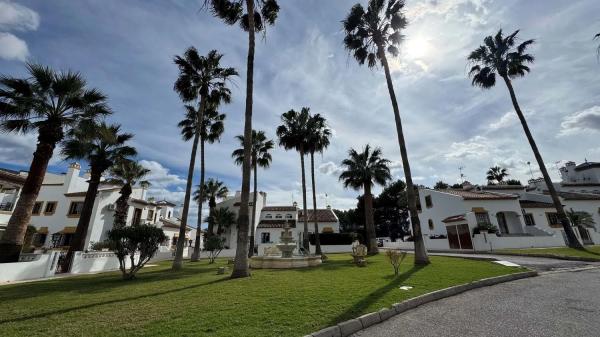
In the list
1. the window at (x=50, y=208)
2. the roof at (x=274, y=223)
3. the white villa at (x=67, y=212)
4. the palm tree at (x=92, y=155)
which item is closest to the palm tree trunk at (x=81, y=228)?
the palm tree at (x=92, y=155)

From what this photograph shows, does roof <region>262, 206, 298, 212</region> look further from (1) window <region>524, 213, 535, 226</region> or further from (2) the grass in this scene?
(2) the grass

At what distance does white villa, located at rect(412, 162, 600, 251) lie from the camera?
77.7 feet

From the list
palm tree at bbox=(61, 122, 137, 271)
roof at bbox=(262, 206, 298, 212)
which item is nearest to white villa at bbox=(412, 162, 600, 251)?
roof at bbox=(262, 206, 298, 212)

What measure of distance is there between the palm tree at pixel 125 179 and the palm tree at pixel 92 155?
10.3ft

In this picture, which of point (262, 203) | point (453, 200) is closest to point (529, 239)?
point (453, 200)

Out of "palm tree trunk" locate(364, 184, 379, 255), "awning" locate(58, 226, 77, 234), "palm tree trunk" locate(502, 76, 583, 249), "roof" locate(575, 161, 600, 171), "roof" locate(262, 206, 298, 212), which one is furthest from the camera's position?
"roof" locate(575, 161, 600, 171)

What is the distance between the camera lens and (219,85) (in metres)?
20.8

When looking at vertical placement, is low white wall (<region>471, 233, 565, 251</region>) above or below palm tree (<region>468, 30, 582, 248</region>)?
below

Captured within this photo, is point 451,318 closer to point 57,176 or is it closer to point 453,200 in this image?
point 453,200

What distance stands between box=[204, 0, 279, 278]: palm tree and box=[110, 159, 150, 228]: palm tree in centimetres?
1595

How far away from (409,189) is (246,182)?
9557 mm

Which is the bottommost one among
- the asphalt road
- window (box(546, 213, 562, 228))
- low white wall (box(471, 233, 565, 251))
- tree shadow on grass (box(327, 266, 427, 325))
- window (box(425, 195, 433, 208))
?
the asphalt road

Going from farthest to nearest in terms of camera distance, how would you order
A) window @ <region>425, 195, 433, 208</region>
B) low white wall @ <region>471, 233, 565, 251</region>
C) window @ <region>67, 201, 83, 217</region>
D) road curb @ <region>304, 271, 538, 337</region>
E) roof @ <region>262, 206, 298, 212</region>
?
roof @ <region>262, 206, 298, 212</region>, window @ <region>425, 195, 433, 208</region>, window @ <region>67, 201, 83, 217</region>, low white wall @ <region>471, 233, 565, 251</region>, road curb @ <region>304, 271, 538, 337</region>

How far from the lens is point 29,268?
539 inches
